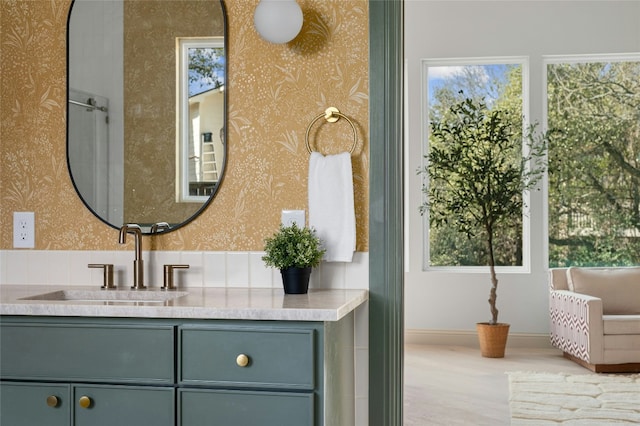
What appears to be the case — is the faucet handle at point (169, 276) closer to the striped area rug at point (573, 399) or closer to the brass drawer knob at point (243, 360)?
the brass drawer knob at point (243, 360)

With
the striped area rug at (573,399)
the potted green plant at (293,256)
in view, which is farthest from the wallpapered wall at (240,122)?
the striped area rug at (573,399)

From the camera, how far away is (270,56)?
8.59ft

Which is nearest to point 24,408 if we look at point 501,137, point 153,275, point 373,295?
point 153,275

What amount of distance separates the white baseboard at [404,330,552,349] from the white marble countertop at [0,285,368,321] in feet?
14.3

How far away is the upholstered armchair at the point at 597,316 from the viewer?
548 centimetres

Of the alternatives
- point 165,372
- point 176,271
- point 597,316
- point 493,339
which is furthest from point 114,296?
point 493,339

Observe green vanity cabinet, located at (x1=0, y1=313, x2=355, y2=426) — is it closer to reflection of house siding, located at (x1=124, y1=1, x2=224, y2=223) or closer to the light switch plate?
the light switch plate

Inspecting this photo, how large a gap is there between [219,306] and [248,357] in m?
0.15

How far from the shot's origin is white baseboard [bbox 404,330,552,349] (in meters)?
6.59

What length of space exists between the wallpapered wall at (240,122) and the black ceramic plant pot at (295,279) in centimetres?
27

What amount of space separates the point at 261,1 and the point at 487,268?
4732 mm

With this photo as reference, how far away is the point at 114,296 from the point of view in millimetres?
2514

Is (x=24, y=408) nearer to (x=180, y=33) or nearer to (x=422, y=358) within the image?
(x=180, y=33)

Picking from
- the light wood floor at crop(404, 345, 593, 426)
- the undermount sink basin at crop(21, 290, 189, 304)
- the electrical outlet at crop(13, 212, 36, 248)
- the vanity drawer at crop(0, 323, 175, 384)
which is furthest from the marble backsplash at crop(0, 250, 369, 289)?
the light wood floor at crop(404, 345, 593, 426)
